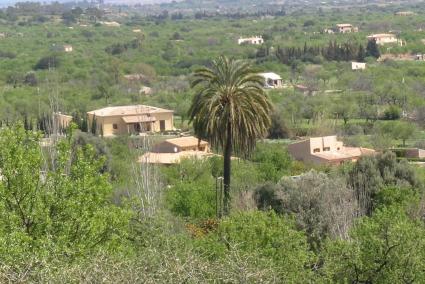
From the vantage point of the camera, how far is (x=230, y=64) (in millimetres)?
20906

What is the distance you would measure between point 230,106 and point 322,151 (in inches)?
821

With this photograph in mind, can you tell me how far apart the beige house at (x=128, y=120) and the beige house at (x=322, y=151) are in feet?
48.4

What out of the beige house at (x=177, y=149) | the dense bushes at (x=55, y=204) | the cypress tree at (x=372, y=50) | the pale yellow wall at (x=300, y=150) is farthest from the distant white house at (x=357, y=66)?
the dense bushes at (x=55, y=204)

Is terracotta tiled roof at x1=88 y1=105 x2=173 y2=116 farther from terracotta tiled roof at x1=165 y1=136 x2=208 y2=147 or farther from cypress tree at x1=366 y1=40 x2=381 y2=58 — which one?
cypress tree at x1=366 y1=40 x2=381 y2=58

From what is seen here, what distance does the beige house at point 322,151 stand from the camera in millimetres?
39094

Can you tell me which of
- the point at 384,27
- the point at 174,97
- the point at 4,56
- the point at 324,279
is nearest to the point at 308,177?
the point at 324,279

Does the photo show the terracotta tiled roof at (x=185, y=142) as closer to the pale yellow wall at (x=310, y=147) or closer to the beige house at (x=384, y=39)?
the pale yellow wall at (x=310, y=147)

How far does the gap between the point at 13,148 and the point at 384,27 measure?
423ft

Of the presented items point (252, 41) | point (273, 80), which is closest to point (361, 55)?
point (273, 80)

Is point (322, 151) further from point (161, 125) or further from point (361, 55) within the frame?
point (361, 55)

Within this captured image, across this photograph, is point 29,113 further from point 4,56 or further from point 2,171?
point 4,56

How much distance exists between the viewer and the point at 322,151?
40.8m

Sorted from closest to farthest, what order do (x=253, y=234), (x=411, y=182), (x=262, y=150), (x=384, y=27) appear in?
1. (x=253, y=234)
2. (x=411, y=182)
3. (x=262, y=150)
4. (x=384, y=27)

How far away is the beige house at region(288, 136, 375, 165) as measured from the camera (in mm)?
39094
